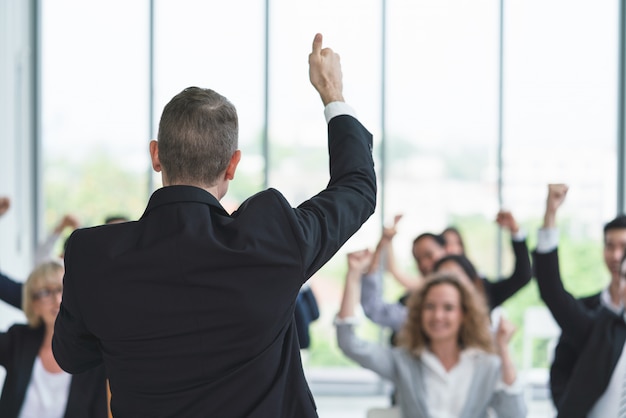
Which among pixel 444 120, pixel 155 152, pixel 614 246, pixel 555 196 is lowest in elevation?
pixel 614 246

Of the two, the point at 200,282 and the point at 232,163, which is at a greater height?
the point at 232,163

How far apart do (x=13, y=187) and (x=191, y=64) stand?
71.1 inches

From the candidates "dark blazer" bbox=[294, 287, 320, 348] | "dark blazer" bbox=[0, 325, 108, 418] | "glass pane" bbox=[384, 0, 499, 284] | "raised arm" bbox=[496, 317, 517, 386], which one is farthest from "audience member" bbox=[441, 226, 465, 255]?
"dark blazer" bbox=[0, 325, 108, 418]

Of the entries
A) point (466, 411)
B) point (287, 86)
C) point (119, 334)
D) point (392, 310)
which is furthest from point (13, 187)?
point (119, 334)

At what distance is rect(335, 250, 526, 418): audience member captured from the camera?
355cm

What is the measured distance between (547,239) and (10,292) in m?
2.26

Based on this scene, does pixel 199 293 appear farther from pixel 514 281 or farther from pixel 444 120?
pixel 444 120

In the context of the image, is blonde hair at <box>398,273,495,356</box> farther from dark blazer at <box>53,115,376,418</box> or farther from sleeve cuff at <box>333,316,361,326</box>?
dark blazer at <box>53,115,376,418</box>

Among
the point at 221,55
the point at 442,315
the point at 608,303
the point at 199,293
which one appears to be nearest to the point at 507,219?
the point at 608,303

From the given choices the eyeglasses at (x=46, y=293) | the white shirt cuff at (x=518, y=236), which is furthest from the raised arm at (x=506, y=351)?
the eyeglasses at (x=46, y=293)

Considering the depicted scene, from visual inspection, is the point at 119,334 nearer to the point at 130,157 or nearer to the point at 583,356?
the point at 583,356

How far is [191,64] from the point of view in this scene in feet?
25.3

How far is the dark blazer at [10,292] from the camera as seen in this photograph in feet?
12.7

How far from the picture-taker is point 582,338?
138 inches
